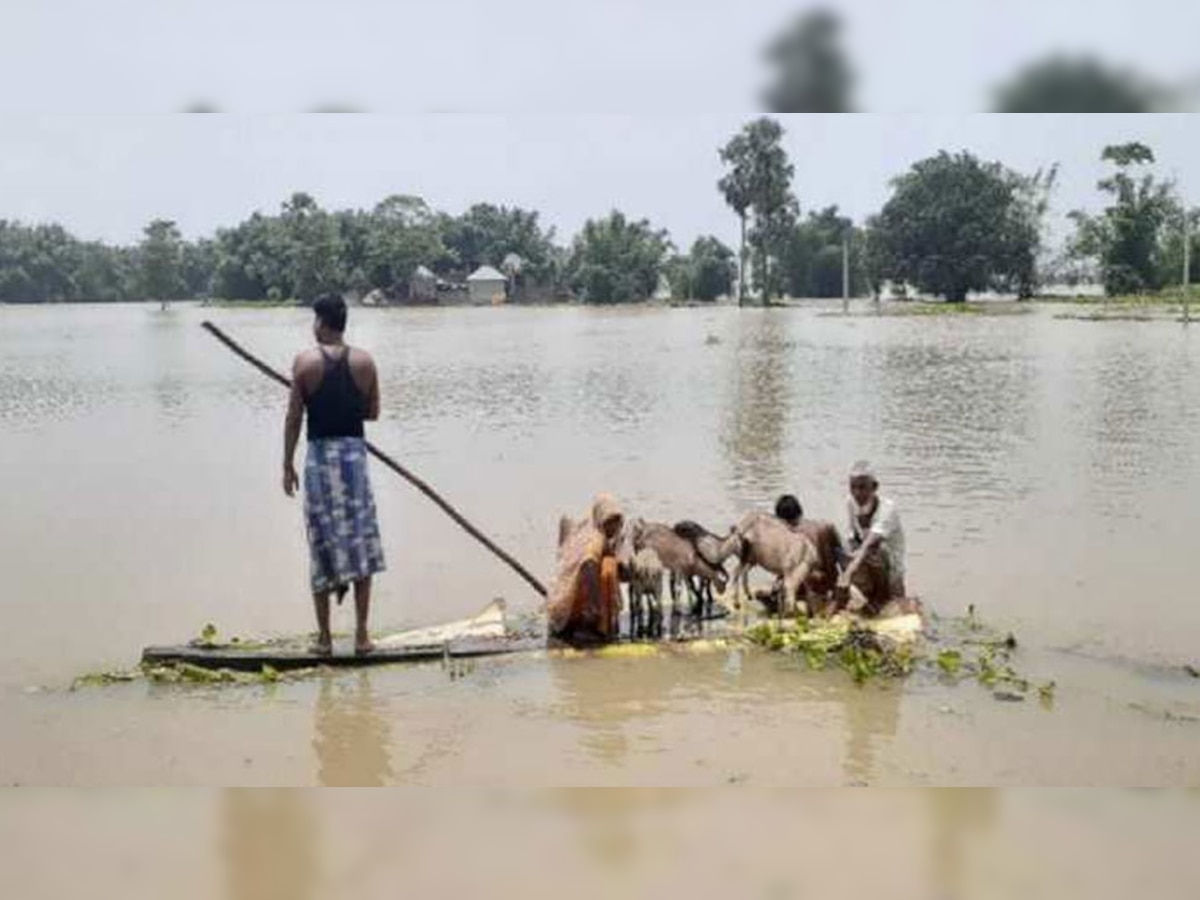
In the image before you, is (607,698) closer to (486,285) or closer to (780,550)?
(780,550)

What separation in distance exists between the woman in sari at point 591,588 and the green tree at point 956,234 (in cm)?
1348

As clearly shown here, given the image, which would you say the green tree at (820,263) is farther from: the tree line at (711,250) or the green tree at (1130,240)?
the green tree at (1130,240)

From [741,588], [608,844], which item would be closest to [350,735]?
[608,844]

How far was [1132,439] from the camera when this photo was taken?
14.2 meters

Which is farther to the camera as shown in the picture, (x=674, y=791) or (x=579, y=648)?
(x=579, y=648)

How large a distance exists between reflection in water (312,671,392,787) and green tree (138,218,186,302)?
312 inches

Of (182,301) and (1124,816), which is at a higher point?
(182,301)

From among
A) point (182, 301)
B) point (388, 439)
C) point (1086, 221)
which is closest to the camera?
point (388, 439)

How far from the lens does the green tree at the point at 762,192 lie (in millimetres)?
6007

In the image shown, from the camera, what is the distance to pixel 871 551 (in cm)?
632

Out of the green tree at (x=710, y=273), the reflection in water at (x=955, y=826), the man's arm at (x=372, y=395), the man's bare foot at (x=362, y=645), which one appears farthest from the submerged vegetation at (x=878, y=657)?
the green tree at (x=710, y=273)

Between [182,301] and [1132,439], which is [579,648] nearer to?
[1132,439]

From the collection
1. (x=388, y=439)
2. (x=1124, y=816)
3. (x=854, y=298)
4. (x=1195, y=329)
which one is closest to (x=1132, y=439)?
(x=388, y=439)

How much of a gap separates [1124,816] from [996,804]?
36 cm
